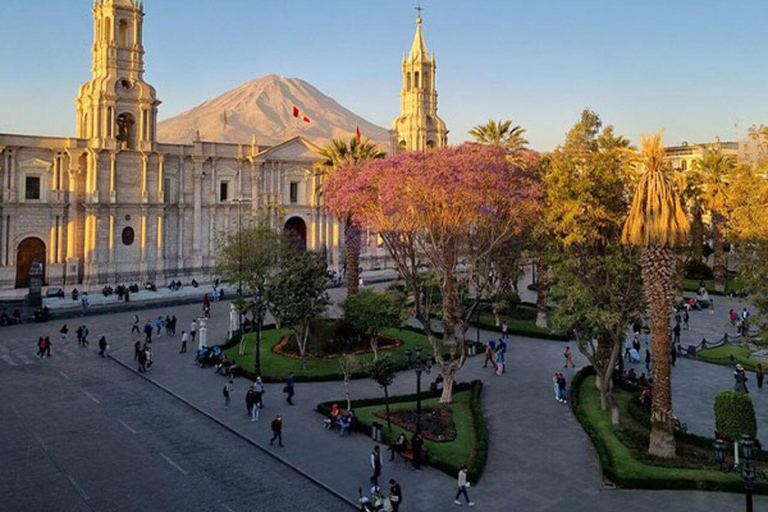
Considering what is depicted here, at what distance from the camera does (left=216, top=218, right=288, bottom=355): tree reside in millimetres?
35781

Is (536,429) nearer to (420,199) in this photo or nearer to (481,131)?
(420,199)

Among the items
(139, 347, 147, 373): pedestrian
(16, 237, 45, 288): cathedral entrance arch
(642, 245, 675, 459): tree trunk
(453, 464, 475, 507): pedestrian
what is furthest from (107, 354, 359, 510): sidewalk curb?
(16, 237, 45, 288): cathedral entrance arch

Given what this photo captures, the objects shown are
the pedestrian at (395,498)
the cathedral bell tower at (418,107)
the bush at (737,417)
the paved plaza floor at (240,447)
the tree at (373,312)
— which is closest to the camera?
the pedestrian at (395,498)

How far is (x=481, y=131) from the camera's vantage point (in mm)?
39250

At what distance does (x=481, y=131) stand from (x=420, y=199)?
690 inches

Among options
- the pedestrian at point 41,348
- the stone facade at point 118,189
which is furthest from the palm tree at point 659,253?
the stone facade at point 118,189

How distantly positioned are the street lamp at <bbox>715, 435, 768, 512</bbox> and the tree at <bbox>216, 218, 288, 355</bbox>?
2322cm

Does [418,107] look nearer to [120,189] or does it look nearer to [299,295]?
[120,189]

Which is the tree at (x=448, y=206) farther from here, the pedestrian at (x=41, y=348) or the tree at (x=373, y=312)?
the pedestrian at (x=41, y=348)

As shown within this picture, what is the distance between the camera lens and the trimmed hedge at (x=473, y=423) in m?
17.1

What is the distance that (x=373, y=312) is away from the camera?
28.3 m

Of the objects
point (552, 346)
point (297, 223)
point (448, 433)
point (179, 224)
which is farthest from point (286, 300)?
point (297, 223)

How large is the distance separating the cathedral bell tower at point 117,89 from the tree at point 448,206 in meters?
32.3

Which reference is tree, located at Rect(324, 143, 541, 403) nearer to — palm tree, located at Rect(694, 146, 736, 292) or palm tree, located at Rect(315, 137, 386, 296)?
palm tree, located at Rect(315, 137, 386, 296)
